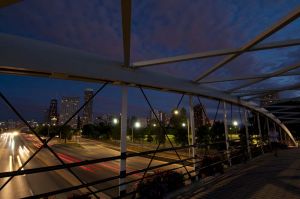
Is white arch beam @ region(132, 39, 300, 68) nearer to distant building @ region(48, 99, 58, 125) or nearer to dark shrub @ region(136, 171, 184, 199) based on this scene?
dark shrub @ region(136, 171, 184, 199)

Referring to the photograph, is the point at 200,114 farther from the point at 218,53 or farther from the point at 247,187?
the point at 218,53

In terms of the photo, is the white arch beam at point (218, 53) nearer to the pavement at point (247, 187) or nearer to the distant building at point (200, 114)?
the pavement at point (247, 187)

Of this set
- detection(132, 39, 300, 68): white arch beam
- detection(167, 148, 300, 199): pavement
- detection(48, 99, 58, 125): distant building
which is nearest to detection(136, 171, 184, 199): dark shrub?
detection(167, 148, 300, 199): pavement

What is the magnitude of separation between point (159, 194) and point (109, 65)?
2.85 meters

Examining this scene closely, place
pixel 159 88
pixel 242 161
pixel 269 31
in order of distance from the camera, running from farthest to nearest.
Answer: pixel 242 161, pixel 159 88, pixel 269 31

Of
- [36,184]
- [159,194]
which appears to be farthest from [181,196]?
[36,184]

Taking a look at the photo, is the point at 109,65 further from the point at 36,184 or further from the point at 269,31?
the point at 36,184

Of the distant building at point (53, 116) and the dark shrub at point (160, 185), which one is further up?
the distant building at point (53, 116)

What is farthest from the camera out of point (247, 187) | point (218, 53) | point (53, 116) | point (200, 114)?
point (200, 114)

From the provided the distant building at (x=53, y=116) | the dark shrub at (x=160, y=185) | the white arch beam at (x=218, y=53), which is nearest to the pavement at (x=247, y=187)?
the dark shrub at (x=160, y=185)

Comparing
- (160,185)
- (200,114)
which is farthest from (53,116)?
(200,114)

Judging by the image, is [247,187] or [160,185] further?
[247,187]

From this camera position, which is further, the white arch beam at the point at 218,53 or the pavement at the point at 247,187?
the pavement at the point at 247,187

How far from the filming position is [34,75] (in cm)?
370
